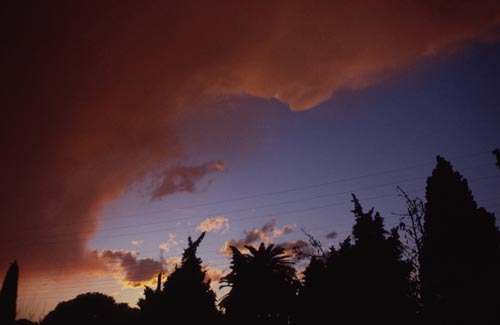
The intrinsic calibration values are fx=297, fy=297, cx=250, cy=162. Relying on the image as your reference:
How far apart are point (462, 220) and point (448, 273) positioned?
4224 millimetres

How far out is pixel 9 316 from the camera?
28.9 m

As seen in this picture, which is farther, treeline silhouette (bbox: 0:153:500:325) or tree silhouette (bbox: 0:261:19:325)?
tree silhouette (bbox: 0:261:19:325)

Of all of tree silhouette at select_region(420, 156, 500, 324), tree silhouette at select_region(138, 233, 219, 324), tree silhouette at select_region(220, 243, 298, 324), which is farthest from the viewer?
tree silhouette at select_region(138, 233, 219, 324)

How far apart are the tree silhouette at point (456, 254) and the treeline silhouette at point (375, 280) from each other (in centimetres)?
6

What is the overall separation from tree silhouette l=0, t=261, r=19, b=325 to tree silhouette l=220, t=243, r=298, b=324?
21020 millimetres

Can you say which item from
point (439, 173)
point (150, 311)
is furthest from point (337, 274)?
point (150, 311)

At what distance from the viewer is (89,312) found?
64125mm

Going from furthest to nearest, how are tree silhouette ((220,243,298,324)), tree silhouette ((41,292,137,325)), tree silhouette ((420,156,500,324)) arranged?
tree silhouette ((41,292,137,325)) → tree silhouette ((220,243,298,324)) → tree silhouette ((420,156,500,324))

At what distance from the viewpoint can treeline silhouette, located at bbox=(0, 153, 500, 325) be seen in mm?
19875

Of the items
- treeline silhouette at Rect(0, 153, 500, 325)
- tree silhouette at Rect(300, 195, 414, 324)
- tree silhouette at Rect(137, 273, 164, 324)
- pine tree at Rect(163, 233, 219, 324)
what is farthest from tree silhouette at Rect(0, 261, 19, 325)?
tree silhouette at Rect(300, 195, 414, 324)

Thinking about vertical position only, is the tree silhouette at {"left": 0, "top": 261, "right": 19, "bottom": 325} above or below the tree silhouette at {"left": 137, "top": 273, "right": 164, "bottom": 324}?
above

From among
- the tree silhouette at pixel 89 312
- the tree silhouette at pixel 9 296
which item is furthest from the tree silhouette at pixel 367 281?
the tree silhouette at pixel 89 312

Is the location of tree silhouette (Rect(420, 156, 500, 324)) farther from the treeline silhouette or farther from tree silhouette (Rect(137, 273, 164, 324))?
tree silhouette (Rect(137, 273, 164, 324))

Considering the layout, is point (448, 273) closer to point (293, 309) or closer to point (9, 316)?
point (293, 309)
